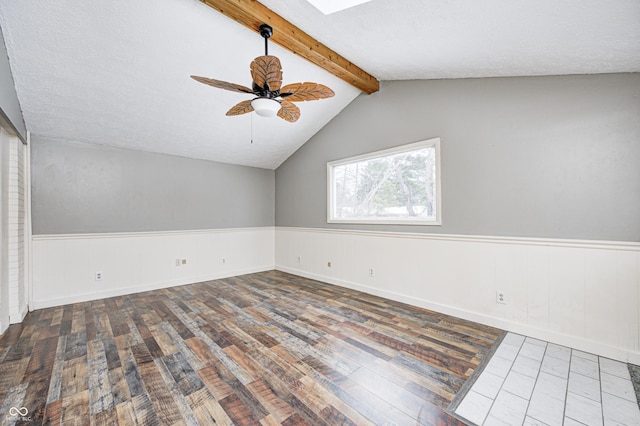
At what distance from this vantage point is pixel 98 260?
3.82m

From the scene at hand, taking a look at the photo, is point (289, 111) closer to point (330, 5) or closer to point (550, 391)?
point (330, 5)

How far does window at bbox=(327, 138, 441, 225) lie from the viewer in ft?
11.1

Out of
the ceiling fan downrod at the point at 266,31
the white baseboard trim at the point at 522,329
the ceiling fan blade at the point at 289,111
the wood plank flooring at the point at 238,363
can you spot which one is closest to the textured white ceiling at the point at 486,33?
the ceiling fan downrod at the point at 266,31

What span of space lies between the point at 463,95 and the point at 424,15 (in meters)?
1.28

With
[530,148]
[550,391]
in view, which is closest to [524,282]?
[550,391]

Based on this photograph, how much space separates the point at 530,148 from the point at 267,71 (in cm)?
252

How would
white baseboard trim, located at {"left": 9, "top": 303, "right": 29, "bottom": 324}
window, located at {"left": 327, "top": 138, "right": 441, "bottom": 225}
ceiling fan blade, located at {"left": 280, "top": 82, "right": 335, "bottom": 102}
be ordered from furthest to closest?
window, located at {"left": 327, "top": 138, "right": 441, "bottom": 225}, white baseboard trim, located at {"left": 9, "top": 303, "right": 29, "bottom": 324}, ceiling fan blade, located at {"left": 280, "top": 82, "right": 335, "bottom": 102}

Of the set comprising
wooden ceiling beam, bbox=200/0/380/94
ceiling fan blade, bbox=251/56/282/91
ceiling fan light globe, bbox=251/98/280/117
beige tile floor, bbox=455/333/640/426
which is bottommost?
beige tile floor, bbox=455/333/640/426

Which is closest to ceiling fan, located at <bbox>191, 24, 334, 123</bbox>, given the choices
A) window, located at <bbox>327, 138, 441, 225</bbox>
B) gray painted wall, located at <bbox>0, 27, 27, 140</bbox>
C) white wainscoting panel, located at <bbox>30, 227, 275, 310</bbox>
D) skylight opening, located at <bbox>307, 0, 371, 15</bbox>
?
skylight opening, located at <bbox>307, 0, 371, 15</bbox>

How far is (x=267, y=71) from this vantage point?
1966 mm

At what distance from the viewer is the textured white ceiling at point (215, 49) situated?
1.86 metres

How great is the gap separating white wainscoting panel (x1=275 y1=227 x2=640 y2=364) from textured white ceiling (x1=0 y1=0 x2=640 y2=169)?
1.59 meters

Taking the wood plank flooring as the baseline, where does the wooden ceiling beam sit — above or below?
above
